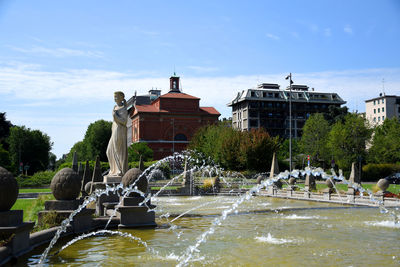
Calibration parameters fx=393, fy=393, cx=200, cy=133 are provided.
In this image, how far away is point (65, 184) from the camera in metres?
9.32

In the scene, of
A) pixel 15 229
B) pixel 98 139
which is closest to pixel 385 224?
pixel 15 229

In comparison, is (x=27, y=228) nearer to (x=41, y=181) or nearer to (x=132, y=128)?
(x=41, y=181)

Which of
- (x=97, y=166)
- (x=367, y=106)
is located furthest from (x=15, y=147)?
(x=367, y=106)

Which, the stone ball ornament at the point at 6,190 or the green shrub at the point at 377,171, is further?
the green shrub at the point at 377,171

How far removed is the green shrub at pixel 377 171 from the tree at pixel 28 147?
51.0m

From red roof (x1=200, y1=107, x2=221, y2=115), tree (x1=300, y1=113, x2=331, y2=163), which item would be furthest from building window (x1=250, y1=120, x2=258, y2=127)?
tree (x1=300, y1=113, x2=331, y2=163)

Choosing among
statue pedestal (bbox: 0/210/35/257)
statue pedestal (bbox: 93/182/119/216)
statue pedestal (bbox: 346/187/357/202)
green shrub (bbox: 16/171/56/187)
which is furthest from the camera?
green shrub (bbox: 16/171/56/187)

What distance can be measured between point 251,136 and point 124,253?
42.5 meters

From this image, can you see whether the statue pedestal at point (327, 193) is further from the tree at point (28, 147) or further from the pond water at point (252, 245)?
the tree at point (28, 147)

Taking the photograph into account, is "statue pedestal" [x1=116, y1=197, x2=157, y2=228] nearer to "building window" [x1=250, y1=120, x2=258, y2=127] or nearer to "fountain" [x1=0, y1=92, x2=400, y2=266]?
"fountain" [x1=0, y1=92, x2=400, y2=266]

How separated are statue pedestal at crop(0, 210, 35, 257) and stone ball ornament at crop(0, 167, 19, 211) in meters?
0.14

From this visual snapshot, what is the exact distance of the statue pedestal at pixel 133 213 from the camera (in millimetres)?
10766

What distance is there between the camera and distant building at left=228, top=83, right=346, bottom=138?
86.6 meters

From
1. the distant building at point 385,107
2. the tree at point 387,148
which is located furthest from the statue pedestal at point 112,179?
the distant building at point 385,107
